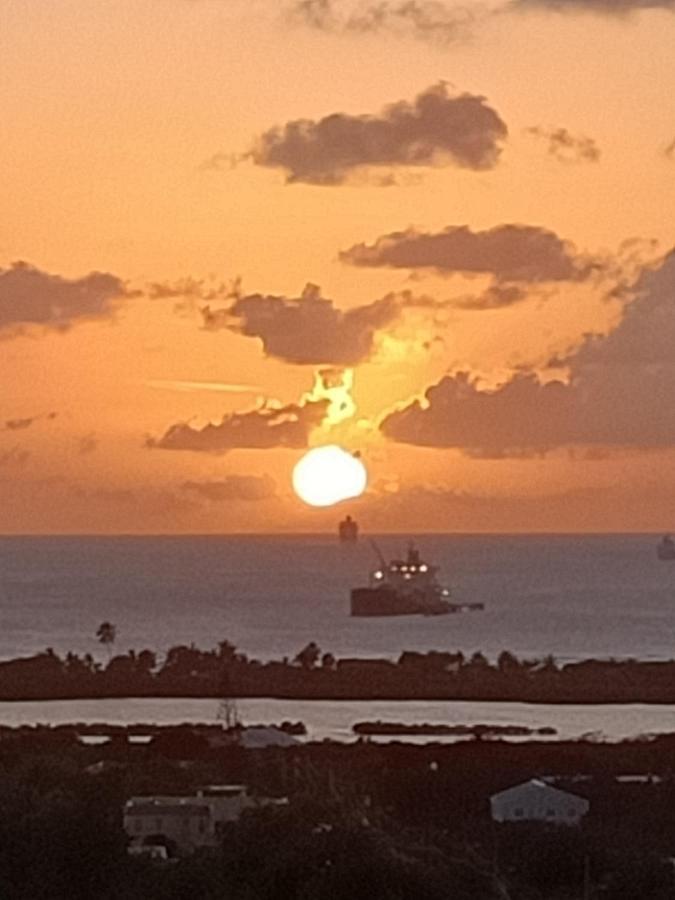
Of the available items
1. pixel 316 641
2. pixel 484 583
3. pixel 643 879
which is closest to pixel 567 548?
pixel 484 583

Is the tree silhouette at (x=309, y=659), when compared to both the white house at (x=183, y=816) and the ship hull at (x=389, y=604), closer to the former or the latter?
the ship hull at (x=389, y=604)

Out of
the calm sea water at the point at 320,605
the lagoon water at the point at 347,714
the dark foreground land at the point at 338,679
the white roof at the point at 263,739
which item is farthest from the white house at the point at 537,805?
the calm sea water at the point at 320,605

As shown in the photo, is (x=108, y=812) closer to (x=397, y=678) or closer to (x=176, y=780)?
(x=176, y=780)

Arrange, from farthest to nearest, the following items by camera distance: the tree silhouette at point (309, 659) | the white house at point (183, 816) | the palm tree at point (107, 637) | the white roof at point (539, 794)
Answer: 1. the palm tree at point (107, 637)
2. the tree silhouette at point (309, 659)
3. the white roof at point (539, 794)
4. the white house at point (183, 816)

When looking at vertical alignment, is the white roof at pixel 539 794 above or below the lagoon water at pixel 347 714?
below

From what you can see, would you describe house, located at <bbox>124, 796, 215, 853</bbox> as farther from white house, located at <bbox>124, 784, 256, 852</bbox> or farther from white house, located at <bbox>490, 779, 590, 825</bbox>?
white house, located at <bbox>490, 779, 590, 825</bbox>

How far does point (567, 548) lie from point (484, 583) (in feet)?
197

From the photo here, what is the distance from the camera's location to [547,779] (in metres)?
23.3

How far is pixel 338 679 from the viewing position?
44.1 meters

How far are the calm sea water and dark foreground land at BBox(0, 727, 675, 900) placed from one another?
31096 millimetres

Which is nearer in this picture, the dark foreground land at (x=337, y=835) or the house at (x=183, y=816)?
the dark foreground land at (x=337, y=835)

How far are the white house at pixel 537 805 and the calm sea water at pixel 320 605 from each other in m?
33.7

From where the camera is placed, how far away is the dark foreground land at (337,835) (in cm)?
1103

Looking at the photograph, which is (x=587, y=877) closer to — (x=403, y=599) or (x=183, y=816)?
(x=183, y=816)
